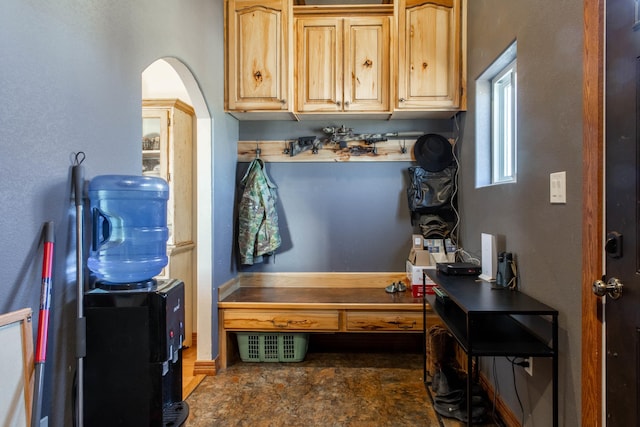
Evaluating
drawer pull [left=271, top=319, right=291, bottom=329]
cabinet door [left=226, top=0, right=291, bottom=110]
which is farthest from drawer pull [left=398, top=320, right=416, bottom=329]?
cabinet door [left=226, top=0, right=291, bottom=110]

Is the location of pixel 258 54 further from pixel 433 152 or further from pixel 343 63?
pixel 433 152

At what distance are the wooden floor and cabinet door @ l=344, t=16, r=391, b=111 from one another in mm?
2373

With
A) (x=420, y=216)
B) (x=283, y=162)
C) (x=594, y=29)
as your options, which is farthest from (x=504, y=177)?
(x=283, y=162)

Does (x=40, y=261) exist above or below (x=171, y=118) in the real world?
below

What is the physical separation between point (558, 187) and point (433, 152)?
1.63 metres

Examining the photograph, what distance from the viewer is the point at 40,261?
1.12 m

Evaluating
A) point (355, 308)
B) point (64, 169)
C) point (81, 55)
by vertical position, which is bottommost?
point (355, 308)

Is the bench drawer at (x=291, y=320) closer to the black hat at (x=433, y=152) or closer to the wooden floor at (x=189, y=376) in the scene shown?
the wooden floor at (x=189, y=376)

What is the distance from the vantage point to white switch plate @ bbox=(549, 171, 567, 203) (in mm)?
1479

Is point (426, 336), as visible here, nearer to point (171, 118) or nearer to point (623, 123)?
point (623, 123)

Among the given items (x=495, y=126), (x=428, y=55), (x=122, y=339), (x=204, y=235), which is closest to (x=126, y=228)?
(x=122, y=339)

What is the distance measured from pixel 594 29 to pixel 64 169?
1955mm

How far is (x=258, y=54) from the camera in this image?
9.29ft

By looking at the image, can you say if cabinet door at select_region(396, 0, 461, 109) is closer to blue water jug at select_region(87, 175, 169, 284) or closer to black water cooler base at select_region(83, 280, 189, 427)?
blue water jug at select_region(87, 175, 169, 284)
